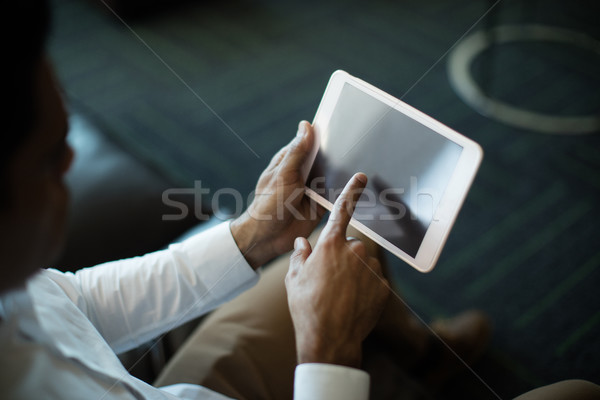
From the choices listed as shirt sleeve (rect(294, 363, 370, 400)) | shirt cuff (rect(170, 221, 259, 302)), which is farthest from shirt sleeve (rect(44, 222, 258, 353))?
shirt sleeve (rect(294, 363, 370, 400))

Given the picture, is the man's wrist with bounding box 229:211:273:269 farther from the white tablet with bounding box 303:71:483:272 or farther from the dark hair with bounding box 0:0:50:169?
the dark hair with bounding box 0:0:50:169

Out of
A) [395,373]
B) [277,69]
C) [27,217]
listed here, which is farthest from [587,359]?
[277,69]

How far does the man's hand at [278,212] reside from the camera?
2.51 ft

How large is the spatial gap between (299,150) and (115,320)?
34 cm

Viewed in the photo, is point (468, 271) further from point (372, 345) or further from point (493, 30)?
point (493, 30)

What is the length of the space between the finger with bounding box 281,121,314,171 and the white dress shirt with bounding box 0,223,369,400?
0.13 m

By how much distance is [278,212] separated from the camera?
764 mm

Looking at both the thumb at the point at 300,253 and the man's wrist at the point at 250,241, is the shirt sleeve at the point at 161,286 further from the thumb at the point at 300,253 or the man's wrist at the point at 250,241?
the thumb at the point at 300,253

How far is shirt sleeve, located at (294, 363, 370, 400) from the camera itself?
0.56 m

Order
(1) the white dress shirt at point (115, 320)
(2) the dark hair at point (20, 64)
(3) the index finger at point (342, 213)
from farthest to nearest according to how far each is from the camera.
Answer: (3) the index finger at point (342, 213), (1) the white dress shirt at point (115, 320), (2) the dark hair at point (20, 64)

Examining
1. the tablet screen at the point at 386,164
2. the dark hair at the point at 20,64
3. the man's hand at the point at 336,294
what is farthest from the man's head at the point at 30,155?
the tablet screen at the point at 386,164

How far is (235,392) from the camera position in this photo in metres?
0.73

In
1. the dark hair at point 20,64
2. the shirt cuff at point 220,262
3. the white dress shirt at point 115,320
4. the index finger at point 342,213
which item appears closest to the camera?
the dark hair at point 20,64

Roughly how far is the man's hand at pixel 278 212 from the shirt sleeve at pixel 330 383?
0.24 meters
